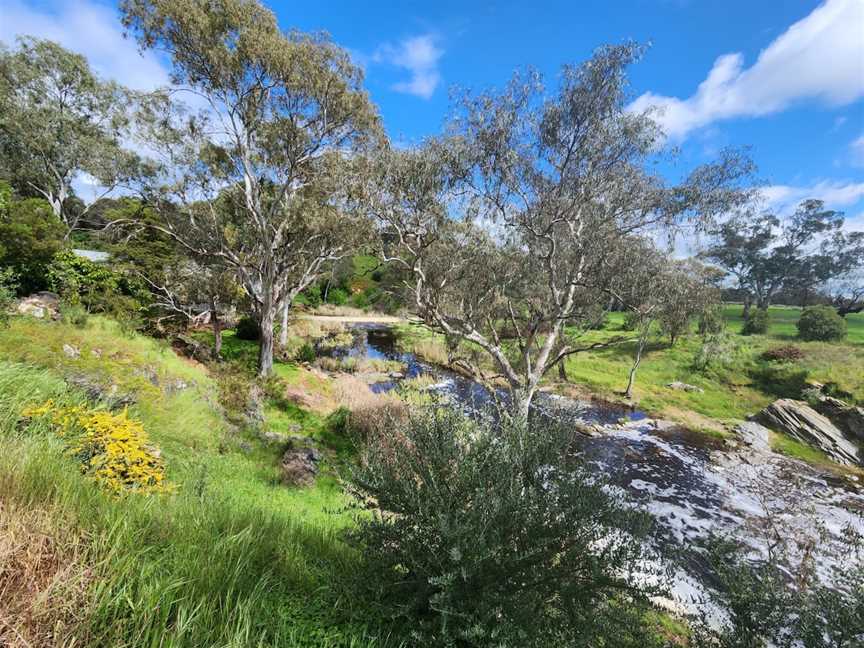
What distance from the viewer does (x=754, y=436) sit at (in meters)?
15.8

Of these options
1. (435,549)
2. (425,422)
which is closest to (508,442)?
(425,422)

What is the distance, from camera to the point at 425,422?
12.5ft

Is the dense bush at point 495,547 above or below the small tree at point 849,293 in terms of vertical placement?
below

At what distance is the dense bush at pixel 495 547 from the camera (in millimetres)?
2725

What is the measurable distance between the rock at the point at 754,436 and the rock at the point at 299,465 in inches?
685

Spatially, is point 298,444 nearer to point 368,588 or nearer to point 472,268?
point 368,588

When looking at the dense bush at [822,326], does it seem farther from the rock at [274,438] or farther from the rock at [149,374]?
the rock at [149,374]

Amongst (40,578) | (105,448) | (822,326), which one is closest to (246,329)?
(105,448)

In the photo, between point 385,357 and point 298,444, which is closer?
point 298,444

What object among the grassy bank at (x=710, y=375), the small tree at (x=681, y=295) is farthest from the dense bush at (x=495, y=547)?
the grassy bank at (x=710, y=375)

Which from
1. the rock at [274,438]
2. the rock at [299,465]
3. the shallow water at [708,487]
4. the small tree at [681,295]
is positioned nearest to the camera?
the rock at [299,465]

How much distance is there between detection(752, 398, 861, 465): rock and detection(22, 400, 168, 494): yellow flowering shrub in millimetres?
22077

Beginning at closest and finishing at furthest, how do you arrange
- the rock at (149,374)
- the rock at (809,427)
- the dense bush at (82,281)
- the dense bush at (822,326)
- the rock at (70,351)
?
the rock at (70,351) < the rock at (149,374) < the dense bush at (82,281) < the rock at (809,427) < the dense bush at (822,326)

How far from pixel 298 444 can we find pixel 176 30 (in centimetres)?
1253
